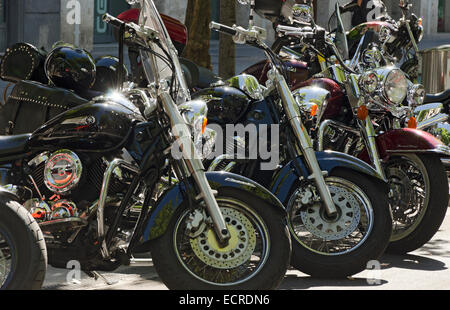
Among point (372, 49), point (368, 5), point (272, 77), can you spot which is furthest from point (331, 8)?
point (272, 77)

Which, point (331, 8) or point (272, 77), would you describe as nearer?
point (272, 77)

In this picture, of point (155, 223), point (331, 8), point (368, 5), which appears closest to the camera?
point (155, 223)

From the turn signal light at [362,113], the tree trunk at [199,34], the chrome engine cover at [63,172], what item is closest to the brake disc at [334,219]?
the turn signal light at [362,113]

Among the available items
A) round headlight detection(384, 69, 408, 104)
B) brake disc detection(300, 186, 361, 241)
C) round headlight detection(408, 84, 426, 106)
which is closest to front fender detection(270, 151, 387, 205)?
brake disc detection(300, 186, 361, 241)

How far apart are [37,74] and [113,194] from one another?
2030mm

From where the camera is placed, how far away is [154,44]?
17.0ft

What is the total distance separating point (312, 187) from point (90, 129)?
1475 mm

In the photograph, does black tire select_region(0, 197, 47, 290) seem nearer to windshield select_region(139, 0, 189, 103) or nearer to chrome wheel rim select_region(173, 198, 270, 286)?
chrome wheel rim select_region(173, 198, 270, 286)

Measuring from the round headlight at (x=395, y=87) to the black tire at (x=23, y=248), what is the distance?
300cm

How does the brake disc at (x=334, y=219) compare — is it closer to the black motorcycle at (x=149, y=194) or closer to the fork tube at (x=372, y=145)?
the fork tube at (x=372, y=145)

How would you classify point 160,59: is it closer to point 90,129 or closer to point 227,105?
point 90,129

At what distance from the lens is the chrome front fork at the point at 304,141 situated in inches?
224

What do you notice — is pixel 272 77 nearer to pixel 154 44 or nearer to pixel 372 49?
pixel 154 44

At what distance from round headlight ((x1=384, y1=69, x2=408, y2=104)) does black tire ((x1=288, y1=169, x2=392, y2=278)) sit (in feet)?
3.42
